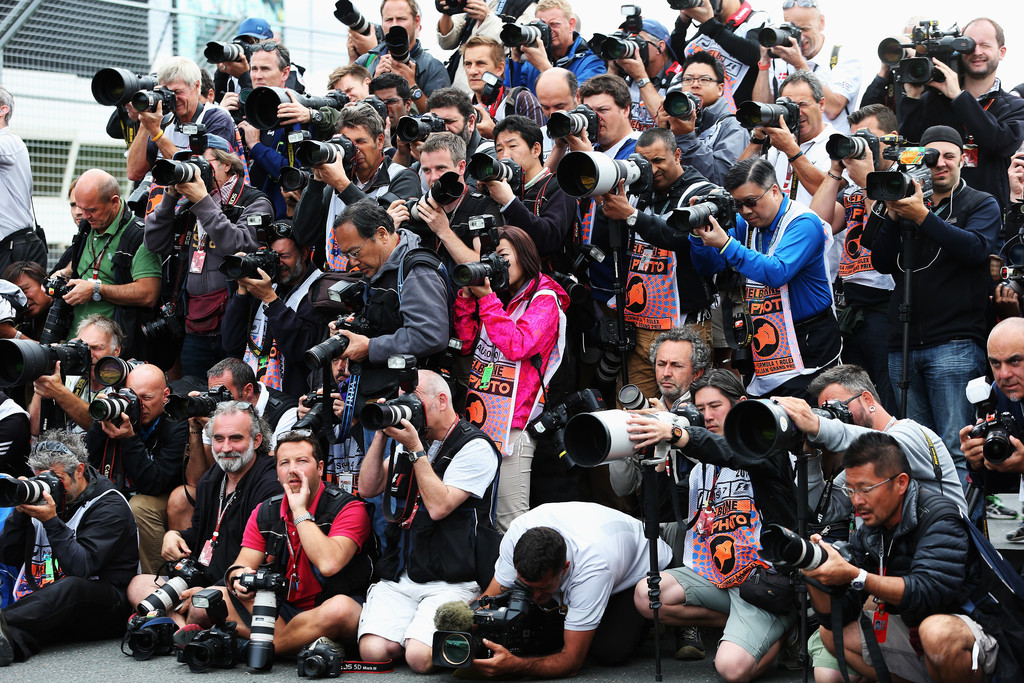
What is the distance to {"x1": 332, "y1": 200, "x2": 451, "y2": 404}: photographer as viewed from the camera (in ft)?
18.8

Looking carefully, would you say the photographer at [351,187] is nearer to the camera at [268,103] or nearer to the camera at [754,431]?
the camera at [268,103]

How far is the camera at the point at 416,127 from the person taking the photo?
6.58m

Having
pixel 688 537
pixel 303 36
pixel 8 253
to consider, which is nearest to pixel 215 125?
pixel 8 253

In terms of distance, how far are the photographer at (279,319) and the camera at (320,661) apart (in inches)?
65.8

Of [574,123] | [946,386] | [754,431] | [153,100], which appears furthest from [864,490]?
[153,100]

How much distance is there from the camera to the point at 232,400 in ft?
20.9

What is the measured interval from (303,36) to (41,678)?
347 inches

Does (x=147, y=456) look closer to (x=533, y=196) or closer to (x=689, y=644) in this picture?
(x=533, y=196)

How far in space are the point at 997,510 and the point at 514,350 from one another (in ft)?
7.00

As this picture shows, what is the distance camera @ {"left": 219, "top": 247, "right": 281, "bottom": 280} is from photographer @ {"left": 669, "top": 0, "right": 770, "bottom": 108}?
9.07 ft

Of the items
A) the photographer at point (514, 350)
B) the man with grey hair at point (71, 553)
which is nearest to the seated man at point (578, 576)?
the photographer at point (514, 350)

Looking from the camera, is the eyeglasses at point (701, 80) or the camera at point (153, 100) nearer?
the camera at point (153, 100)

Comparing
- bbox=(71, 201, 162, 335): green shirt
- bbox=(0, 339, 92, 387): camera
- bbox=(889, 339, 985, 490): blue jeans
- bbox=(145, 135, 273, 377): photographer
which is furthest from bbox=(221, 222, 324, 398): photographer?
bbox=(889, 339, 985, 490): blue jeans

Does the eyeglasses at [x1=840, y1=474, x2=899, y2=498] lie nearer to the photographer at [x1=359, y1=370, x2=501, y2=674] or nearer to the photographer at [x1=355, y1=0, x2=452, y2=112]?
the photographer at [x1=359, y1=370, x2=501, y2=674]
